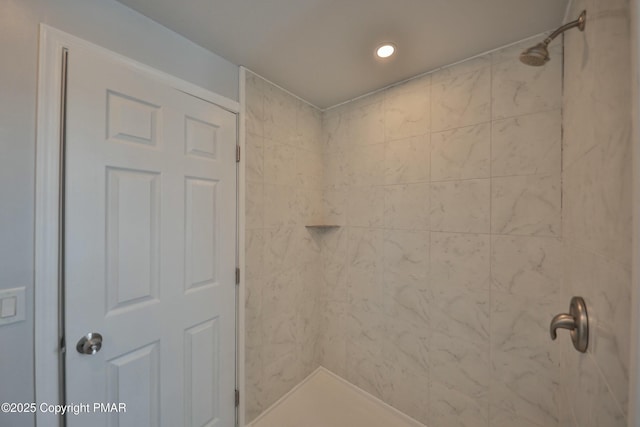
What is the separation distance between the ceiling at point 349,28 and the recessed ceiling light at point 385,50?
0.03m

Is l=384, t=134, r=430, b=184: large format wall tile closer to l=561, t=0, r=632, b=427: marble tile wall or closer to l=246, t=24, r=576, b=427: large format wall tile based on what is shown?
l=246, t=24, r=576, b=427: large format wall tile

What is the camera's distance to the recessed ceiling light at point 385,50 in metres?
1.23

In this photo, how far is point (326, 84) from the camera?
1630mm

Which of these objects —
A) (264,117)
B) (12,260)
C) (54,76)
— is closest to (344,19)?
(264,117)

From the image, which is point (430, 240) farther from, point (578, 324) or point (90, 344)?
point (90, 344)

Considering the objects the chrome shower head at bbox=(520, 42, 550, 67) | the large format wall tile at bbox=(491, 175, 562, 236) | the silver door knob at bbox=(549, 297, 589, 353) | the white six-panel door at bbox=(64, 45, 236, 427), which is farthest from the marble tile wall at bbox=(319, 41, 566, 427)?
the white six-panel door at bbox=(64, 45, 236, 427)

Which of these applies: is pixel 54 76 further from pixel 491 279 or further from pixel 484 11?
pixel 491 279

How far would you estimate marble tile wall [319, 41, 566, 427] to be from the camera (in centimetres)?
113

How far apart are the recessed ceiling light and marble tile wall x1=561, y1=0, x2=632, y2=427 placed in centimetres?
71

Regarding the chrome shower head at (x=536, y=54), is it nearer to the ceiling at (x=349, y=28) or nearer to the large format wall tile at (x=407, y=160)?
the ceiling at (x=349, y=28)

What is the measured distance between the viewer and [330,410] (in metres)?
1.62

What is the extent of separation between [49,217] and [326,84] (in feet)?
5.30

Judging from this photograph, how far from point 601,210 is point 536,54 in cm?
65

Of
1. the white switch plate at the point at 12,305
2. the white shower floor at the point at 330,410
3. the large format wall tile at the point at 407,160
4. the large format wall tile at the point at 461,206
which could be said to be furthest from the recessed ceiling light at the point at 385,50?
the white shower floor at the point at 330,410
